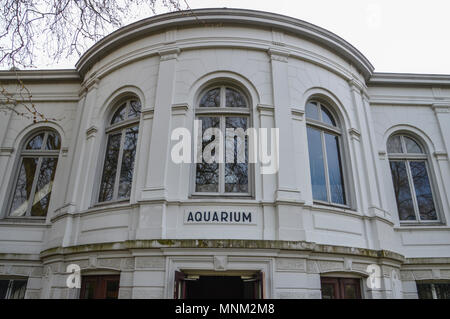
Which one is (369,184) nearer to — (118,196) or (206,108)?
(206,108)

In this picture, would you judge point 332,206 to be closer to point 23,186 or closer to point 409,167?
point 409,167

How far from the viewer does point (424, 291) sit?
890 cm

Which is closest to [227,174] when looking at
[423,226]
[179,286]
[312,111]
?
[179,286]

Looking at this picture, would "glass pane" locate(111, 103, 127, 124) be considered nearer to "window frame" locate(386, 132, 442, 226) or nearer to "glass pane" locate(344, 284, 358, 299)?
"glass pane" locate(344, 284, 358, 299)

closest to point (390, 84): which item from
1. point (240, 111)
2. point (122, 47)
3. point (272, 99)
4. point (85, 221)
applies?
point (272, 99)

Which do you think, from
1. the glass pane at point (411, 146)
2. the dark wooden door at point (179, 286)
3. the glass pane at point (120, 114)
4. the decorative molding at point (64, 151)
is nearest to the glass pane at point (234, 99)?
the glass pane at point (120, 114)

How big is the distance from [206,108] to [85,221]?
3893mm

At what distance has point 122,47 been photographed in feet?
31.0

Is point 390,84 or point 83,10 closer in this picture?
point 83,10

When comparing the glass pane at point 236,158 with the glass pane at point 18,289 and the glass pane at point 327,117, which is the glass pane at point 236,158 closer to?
the glass pane at point 327,117

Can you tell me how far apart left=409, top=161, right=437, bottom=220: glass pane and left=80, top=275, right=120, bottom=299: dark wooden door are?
335 inches

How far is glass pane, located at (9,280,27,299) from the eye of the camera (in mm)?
8641

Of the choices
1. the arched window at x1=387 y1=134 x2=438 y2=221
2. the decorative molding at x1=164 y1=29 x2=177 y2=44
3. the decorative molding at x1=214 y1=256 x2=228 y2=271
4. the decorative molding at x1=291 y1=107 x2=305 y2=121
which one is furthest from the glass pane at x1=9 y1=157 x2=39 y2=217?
the arched window at x1=387 y1=134 x2=438 y2=221

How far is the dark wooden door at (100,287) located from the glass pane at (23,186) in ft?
11.9
